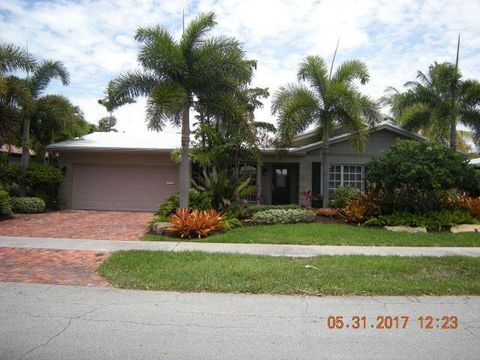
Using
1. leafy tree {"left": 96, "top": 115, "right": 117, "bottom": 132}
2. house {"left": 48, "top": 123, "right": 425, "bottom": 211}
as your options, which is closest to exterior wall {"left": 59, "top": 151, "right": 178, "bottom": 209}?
house {"left": 48, "top": 123, "right": 425, "bottom": 211}

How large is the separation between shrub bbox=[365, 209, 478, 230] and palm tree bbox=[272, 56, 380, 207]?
3.06 meters

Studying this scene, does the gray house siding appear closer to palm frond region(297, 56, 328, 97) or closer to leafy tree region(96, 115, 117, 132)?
palm frond region(297, 56, 328, 97)

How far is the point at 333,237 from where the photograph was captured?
37.6 ft

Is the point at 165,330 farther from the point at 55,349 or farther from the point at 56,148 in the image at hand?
the point at 56,148

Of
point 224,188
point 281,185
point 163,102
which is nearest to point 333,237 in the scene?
point 224,188

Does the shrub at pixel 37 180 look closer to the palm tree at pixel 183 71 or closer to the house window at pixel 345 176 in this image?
the palm tree at pixel 183 71

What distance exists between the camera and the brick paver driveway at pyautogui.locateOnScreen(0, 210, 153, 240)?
11.6m

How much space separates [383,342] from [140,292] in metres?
3.58

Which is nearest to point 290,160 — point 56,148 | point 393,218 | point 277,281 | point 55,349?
point 393,218

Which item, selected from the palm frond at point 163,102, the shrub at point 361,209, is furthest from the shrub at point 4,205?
the shrub at point 361,209

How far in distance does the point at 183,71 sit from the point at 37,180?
8140mm

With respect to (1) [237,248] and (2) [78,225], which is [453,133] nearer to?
(1) [237,248]

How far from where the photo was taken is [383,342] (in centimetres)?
443
